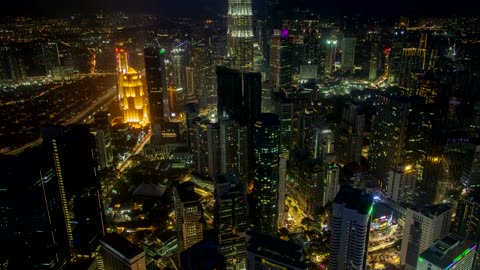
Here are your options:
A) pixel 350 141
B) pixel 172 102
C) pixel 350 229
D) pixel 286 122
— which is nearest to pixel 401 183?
pixel 350 141

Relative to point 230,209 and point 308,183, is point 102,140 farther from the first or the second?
point 308,183

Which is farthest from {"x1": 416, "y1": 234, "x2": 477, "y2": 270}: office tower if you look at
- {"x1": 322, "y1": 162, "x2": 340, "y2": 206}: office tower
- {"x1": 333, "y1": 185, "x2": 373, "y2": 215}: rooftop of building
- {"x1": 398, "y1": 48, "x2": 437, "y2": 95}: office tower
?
{"x1": 398, "y1": 48, "x2": 437, "y2": 95}: office tower

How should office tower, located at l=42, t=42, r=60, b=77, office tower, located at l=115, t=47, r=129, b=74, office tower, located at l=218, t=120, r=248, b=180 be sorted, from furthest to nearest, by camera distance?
office tower, located at l=115, t=47, r=129, b=74 → office tower, located at l=42, t=42, r=60, b=77 → office tower, located at l=218, t=120, r=248, b=180

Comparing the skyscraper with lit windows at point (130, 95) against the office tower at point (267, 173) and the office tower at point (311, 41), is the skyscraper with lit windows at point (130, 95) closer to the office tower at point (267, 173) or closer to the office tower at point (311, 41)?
the office tower at point (267, 173)

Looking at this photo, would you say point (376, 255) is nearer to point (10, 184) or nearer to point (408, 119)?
point (408, 119)

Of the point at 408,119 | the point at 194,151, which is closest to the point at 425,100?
the point at 408,119

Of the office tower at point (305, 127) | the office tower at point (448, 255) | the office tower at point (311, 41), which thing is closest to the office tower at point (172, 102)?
the office tower at point (305, 127)

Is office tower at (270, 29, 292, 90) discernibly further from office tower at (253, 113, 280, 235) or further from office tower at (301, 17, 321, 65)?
office tower at (253, 113, 280, 235)
